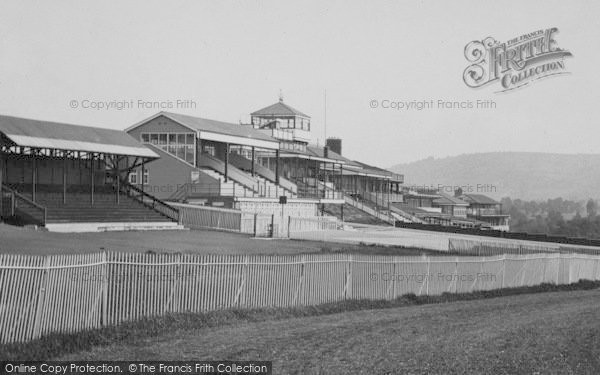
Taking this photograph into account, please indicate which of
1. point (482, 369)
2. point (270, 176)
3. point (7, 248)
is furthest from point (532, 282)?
point (270, 176)

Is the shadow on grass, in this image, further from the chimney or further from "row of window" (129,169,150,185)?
the chimney

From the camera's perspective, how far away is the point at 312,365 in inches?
511

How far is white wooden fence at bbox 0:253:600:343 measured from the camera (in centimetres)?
1492

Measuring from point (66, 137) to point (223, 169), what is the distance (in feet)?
65.7

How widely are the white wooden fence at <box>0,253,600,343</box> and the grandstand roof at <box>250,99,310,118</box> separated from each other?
190 feet

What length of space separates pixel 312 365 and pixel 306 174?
68.6 metres

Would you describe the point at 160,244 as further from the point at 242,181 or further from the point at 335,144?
the point at 335,144

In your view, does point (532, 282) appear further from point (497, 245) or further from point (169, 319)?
point (169, 319)

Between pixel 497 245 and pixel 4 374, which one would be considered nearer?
pixel 4 374

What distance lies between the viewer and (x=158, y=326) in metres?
17.0

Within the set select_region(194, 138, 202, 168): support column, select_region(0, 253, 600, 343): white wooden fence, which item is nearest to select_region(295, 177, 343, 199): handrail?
select_region(194, 138, 202, 168): support column

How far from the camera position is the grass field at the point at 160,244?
30016mm

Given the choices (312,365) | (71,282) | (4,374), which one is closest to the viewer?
(4,374)

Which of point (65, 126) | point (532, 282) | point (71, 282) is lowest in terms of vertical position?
point (532, 282)
